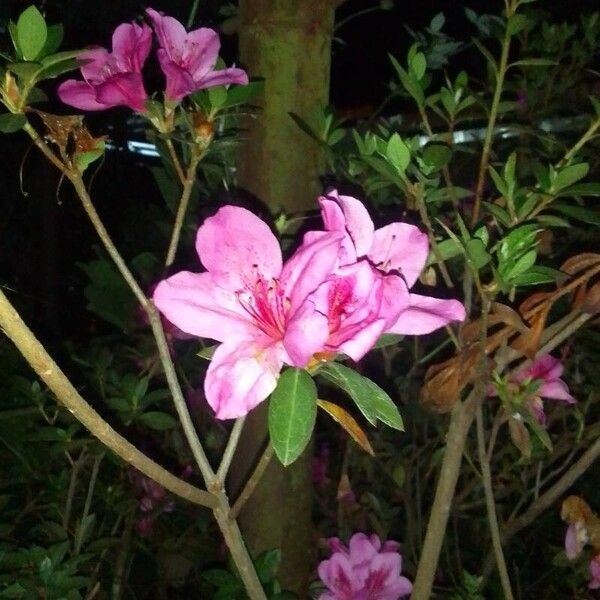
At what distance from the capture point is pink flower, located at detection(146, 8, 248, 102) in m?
0.85

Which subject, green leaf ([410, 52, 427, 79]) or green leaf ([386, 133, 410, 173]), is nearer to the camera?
green leaf ([386, 133, 410, 173])

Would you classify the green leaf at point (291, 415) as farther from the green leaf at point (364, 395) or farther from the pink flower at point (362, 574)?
the pink flower at point (362, 574)

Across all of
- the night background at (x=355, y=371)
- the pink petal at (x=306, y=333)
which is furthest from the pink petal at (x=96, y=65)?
the pink petal at (x=306, y=333)

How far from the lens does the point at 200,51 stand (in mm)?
894

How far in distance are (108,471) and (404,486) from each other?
639 mm

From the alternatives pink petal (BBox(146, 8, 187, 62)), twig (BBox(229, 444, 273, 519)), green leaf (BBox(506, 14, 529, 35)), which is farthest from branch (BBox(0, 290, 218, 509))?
green leaf (BBox(506, 14, 529, 35))

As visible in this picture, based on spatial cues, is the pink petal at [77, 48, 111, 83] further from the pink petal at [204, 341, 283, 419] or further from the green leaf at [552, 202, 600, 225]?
the green leaf at [552, 202, 600, 225]

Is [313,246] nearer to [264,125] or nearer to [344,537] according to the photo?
[264,125]

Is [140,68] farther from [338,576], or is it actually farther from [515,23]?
[338,576]

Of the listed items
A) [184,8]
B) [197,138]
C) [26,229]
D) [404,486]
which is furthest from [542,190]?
[26,229]

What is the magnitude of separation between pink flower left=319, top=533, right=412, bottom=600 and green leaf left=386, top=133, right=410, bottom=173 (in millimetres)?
627

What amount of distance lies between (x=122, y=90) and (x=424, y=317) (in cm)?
39

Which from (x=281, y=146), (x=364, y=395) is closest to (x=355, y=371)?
(x=364, y=395)

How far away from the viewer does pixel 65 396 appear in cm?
62
